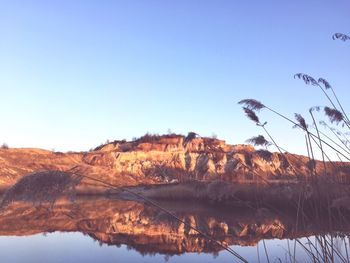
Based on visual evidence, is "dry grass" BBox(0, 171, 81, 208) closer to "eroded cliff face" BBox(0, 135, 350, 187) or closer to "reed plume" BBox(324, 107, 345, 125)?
"reed plume" BBox(324, 107, 345, 125)

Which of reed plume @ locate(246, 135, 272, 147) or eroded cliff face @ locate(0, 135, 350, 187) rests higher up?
eroded cliff face @ locate(0, 135, 350, 187)

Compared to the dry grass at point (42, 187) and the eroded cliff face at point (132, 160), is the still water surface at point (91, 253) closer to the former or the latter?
the dry grass at point (42, 187)

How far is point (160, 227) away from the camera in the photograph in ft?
51.7

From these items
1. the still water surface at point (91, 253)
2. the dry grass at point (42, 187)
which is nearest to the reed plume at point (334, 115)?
the dry grass at point (42, 187)

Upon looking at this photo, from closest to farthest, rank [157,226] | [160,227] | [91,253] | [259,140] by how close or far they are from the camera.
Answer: [259,140]
[91,253]
[160,227]
[157,226]

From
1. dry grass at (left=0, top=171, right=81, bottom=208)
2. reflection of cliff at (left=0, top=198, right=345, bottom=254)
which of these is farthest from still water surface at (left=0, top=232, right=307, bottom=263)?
dry grass at (left=0, top=171, right=81, bottom=208)

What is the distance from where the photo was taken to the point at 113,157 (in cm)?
5084

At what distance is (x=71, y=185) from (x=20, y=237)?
11393 millimetres

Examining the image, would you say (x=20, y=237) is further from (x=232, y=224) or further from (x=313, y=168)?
(x=313, y=168)

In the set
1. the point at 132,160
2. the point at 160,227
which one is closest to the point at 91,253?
the point at 160,227

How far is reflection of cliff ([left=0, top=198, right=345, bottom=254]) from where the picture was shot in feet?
40.8

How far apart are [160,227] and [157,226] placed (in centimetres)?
22

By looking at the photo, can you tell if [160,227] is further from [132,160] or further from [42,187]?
[132,160]

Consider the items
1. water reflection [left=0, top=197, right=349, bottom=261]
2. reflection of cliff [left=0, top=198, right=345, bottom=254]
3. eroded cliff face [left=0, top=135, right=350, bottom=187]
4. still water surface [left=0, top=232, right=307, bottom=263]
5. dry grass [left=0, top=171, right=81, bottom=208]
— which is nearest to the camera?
dry grass [left=0, top=171, right=81, bottom=208]
